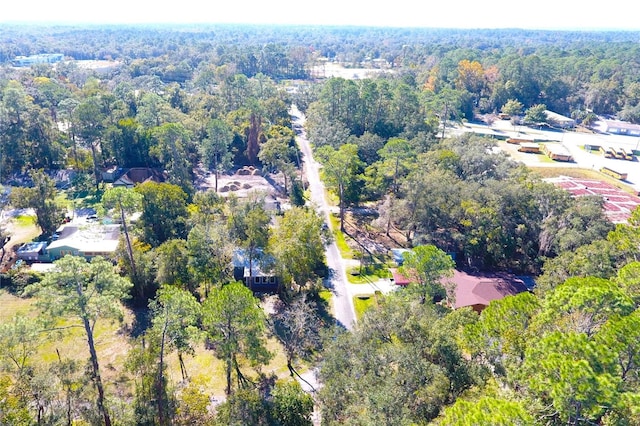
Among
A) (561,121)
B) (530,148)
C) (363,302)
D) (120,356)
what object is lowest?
(120,356)

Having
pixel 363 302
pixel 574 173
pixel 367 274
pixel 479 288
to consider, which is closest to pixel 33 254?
pixel 363 302

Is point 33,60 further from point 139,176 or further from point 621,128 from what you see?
point 621,128

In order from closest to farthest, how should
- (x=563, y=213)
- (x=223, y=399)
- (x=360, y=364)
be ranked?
(x=360, y=364)
(x=223, y=399)
(x=563, y=213)

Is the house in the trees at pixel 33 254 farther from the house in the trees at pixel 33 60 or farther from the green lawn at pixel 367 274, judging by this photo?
the house in the trees at pixel 33 60

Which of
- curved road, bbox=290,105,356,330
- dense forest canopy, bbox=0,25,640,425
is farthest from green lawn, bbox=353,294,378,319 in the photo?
dense forest canopy, bbox=0,25,640,425

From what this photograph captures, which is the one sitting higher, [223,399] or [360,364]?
[360,364]

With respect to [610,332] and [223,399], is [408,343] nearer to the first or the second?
[610,332]

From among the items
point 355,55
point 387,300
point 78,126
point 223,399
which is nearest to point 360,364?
point 387,300
